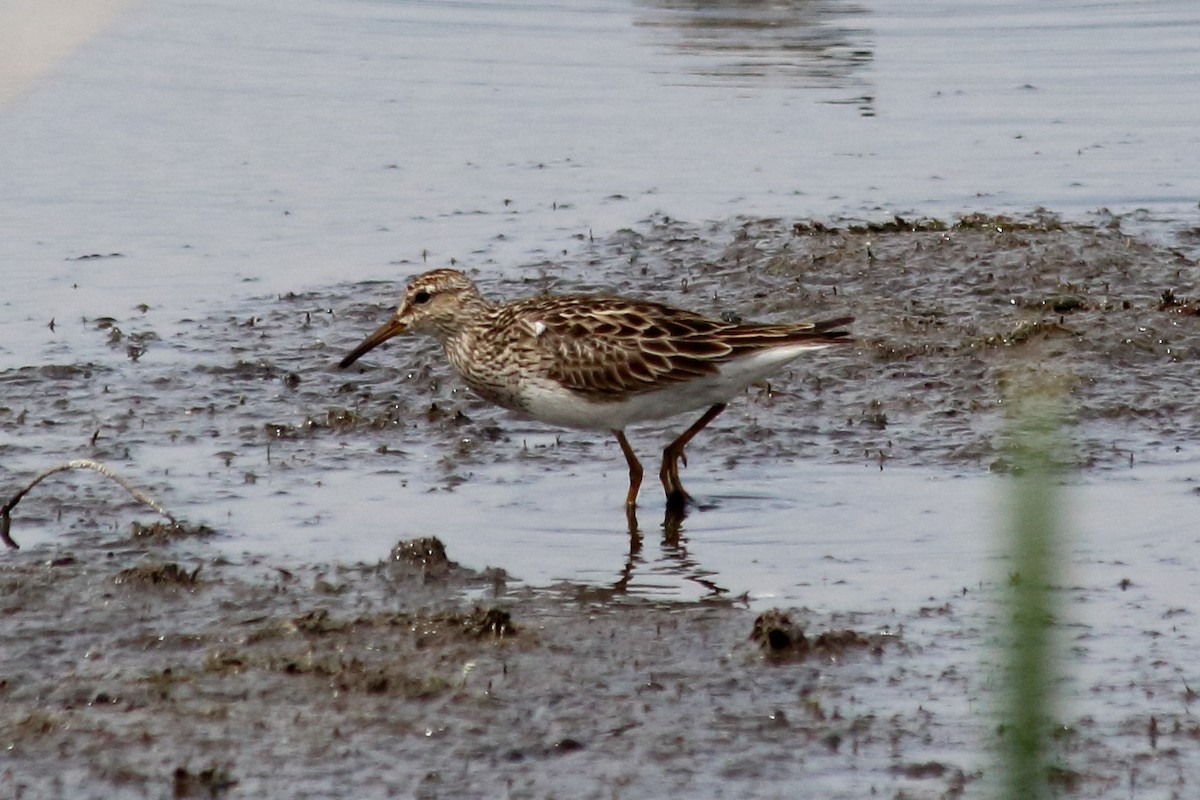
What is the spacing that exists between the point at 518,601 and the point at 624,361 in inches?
57.8

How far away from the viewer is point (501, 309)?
27.1ft

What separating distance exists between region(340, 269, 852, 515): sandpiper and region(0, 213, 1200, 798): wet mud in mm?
545

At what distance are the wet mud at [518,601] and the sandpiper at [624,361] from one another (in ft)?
1.79

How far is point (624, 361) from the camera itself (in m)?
7.67

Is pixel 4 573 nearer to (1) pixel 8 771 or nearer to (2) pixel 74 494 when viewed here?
(2) pixel 74 494

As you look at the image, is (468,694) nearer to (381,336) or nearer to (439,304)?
(439,304)

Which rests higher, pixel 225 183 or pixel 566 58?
pixel 566 58

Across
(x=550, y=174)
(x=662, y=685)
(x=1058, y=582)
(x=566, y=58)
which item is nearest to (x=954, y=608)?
(x=662, y=685)

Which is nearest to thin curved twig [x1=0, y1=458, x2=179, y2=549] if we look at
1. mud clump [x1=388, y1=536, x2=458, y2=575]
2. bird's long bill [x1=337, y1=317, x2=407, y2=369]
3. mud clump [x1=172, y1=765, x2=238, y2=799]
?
mud clump [x1=388, y1=536, x2=458, y2=575]

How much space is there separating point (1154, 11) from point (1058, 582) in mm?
18673

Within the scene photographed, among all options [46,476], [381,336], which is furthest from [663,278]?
[46,476]

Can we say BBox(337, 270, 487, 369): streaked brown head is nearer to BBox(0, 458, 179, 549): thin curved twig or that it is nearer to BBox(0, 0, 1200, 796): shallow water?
BBox(0, 0, 1200, 796): shallow water

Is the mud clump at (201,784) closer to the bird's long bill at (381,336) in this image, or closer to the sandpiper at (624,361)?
the sandpiper at (624,361)

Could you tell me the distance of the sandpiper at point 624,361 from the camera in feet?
24.9
